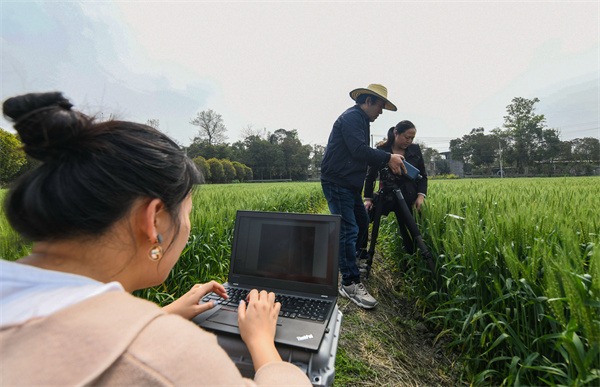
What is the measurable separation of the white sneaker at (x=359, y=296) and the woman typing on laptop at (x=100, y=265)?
1947mm

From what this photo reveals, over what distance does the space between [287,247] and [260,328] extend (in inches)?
23.5

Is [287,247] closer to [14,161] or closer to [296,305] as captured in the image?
[296,305]

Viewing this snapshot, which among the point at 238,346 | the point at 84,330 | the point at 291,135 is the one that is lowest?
the point at 238,346

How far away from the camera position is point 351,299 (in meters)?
2.79

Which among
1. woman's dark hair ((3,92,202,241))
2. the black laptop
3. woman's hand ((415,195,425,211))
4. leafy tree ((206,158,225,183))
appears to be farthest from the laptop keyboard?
leafy tree ((206,158,225,183))

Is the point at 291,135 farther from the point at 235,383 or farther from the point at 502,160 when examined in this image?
the point at 235,383

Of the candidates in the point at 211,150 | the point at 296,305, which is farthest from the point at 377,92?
the point at 211,150

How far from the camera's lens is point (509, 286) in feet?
5.44

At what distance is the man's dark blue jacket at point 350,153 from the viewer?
2.76 m

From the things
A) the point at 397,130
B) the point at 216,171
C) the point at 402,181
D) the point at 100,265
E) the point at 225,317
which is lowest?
the point at 225,317

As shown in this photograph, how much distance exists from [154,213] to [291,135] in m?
68.5

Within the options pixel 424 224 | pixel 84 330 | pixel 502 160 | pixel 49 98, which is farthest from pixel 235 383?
pixel 502 160

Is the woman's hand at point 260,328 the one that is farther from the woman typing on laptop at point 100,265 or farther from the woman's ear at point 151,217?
the woman's ear at point 151,217

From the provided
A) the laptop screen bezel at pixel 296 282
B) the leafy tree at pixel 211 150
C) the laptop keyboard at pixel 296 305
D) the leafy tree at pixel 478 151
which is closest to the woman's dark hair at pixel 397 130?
the laptop screen bezel at pixel 296 282
